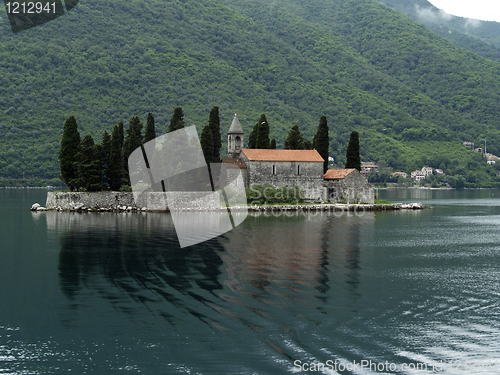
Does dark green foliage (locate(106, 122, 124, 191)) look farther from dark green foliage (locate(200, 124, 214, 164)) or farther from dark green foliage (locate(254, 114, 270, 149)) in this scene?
dark green foliage (locate(254, 114, 270, 149))

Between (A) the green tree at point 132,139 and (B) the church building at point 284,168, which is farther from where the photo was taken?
(B) the church building at point 284,168

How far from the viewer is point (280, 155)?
190 feet

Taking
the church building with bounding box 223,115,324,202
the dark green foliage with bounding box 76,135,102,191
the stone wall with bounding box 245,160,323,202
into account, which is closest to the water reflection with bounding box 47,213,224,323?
the dark green foliage with bounding box 76,135,102,191

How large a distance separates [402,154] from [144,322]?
145 m

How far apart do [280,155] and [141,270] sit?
3695 centimetres

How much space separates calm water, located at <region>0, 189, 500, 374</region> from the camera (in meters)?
12.8

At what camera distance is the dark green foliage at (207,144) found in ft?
180

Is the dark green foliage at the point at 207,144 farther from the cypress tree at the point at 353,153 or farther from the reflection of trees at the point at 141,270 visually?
the reflection of trees at the point at 141,270

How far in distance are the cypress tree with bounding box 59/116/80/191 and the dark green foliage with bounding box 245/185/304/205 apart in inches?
638

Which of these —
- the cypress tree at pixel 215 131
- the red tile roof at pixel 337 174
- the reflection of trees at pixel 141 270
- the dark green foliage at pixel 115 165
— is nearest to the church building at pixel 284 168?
the cypress tree at pixel 215 131

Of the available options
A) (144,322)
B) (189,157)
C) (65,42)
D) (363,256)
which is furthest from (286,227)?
(65,42)

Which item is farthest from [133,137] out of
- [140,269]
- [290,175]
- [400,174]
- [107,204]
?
[400,174]

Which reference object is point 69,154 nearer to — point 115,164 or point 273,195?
point 115,164

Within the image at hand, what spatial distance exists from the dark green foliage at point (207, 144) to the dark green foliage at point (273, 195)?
4.81m
